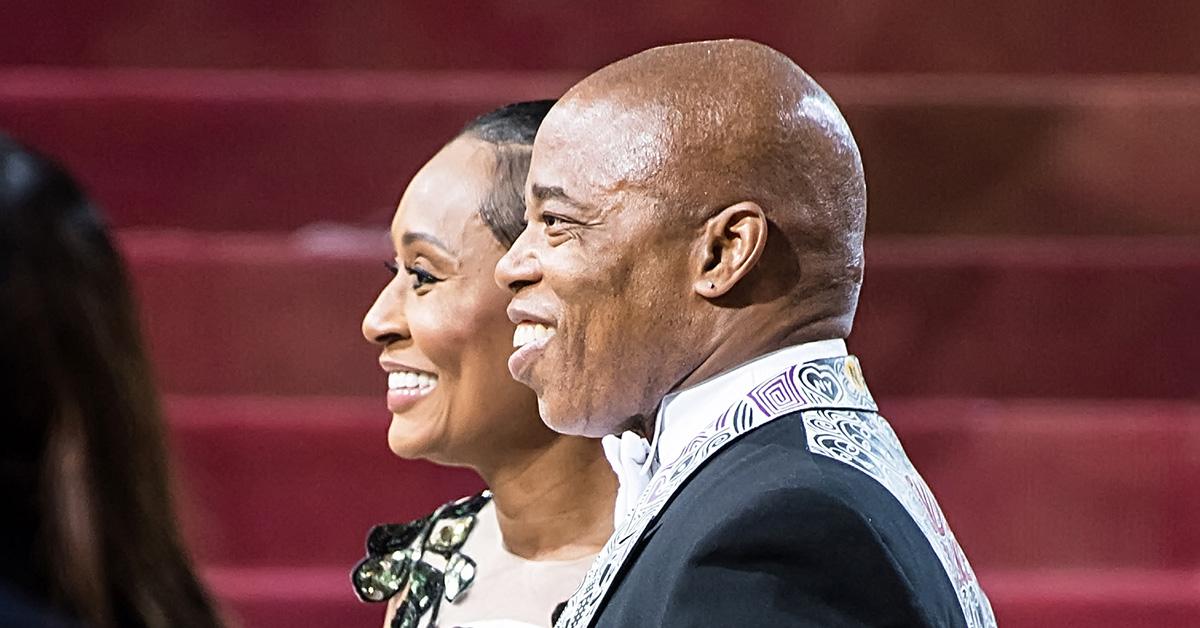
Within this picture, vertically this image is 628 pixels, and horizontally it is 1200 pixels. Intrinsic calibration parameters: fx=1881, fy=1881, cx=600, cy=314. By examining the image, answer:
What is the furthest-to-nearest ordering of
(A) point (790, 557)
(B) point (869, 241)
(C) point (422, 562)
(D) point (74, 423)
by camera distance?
(B) point (869, 241) < (C) point (422, 562) < (A) point (790, 557) < (D) point (74, 423)

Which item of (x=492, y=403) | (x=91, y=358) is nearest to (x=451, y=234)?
(x=492, y=403)

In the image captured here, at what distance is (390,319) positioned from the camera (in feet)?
5.16

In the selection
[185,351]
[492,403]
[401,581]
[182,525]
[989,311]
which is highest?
[989,311]

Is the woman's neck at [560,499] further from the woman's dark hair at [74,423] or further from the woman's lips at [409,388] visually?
the woman's dark hair at [74,423]

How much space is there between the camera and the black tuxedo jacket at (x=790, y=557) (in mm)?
1071

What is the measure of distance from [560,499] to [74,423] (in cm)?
68


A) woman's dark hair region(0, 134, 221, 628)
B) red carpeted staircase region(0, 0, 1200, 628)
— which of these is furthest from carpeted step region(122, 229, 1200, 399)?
woman's dark hair region(0, 134, 221, 628)

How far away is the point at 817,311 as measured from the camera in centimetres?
125

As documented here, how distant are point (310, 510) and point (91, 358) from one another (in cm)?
193

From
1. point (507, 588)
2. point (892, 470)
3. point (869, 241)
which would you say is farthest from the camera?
point (869, 241)

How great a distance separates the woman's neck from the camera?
151 centimetres

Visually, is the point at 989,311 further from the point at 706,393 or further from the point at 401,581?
the point at 706,393

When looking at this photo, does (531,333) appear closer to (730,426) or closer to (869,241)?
(730,426)

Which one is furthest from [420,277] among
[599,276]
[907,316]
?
[907,316]
